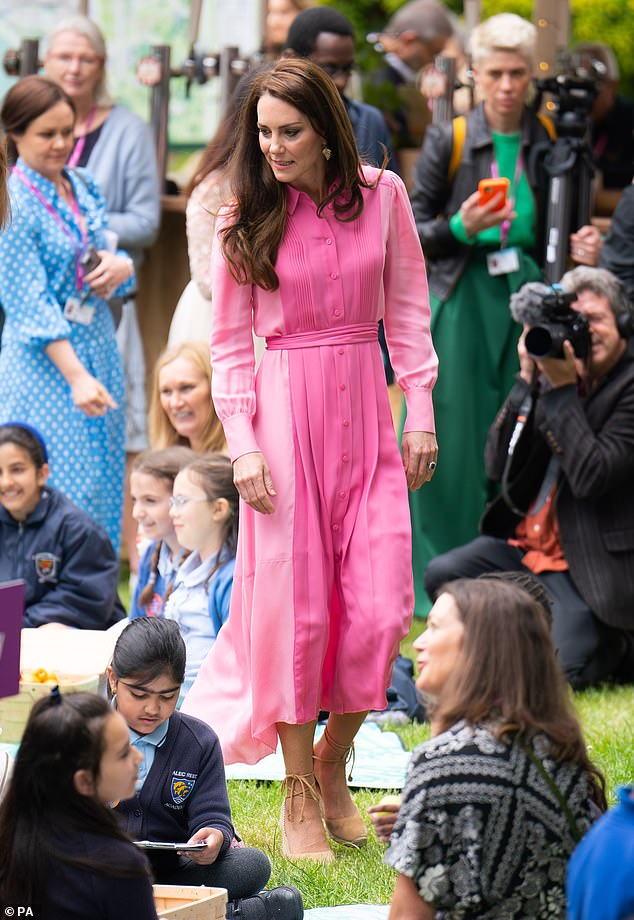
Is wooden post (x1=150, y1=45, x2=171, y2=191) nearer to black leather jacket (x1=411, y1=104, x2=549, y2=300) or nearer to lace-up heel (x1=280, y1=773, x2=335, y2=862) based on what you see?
black leather jacket (x1=411, y1=104, x2=549, y2=300)

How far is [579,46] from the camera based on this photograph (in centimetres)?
834

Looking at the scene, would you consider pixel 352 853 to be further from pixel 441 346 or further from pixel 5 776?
pixel 441 346

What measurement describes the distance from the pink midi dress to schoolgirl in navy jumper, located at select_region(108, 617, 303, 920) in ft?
1.69

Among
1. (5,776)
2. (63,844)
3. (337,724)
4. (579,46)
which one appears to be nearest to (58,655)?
(337,724)

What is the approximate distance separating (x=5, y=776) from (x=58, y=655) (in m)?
1.33

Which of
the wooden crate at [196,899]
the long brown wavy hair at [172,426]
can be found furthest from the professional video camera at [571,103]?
the wooden crate at [196,899]

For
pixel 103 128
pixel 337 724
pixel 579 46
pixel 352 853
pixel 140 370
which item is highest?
pixel 579 46

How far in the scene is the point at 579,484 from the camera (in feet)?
18.1

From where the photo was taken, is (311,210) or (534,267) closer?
(311,210)

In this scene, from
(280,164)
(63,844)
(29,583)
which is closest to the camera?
(63,844)

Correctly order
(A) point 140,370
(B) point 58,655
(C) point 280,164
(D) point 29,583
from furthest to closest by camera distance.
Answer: (A) point 140,370 → (D) point 29,583 → (B) point 58,655 → (C) point 280,164

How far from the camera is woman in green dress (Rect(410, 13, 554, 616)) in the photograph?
6.30 m

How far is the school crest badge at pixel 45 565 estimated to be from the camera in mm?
5320

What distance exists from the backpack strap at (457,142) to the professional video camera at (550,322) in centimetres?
107
